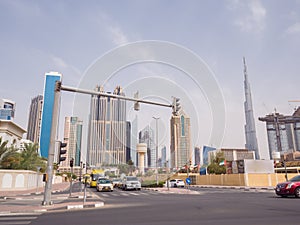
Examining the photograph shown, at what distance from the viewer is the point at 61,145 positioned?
1429 centimetres

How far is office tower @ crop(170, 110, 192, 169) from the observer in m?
30.5

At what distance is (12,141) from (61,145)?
3898cm

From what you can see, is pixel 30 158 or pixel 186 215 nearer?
pixel 186 215

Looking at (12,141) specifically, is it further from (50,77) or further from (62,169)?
(62,169)

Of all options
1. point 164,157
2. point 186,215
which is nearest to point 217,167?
point 164,157

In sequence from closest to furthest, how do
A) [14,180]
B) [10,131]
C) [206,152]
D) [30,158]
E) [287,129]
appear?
[14,180], [30,158], [10,131], [206,152], [287,129]

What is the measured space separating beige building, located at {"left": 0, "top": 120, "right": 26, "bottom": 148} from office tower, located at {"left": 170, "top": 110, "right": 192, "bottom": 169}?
26.7 m

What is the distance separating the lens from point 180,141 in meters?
34.0

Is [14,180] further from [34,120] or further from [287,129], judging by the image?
[287,129]

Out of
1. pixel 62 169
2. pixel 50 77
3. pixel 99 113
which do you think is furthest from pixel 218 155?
pixel 62 169

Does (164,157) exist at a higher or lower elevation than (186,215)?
higher

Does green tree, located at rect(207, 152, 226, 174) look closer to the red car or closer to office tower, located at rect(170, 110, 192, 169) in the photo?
office tower, located at rect(170, 110, 192, 169)

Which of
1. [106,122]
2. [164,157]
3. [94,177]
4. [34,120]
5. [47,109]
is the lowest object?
[94,177]

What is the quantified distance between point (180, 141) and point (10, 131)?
30925mm
